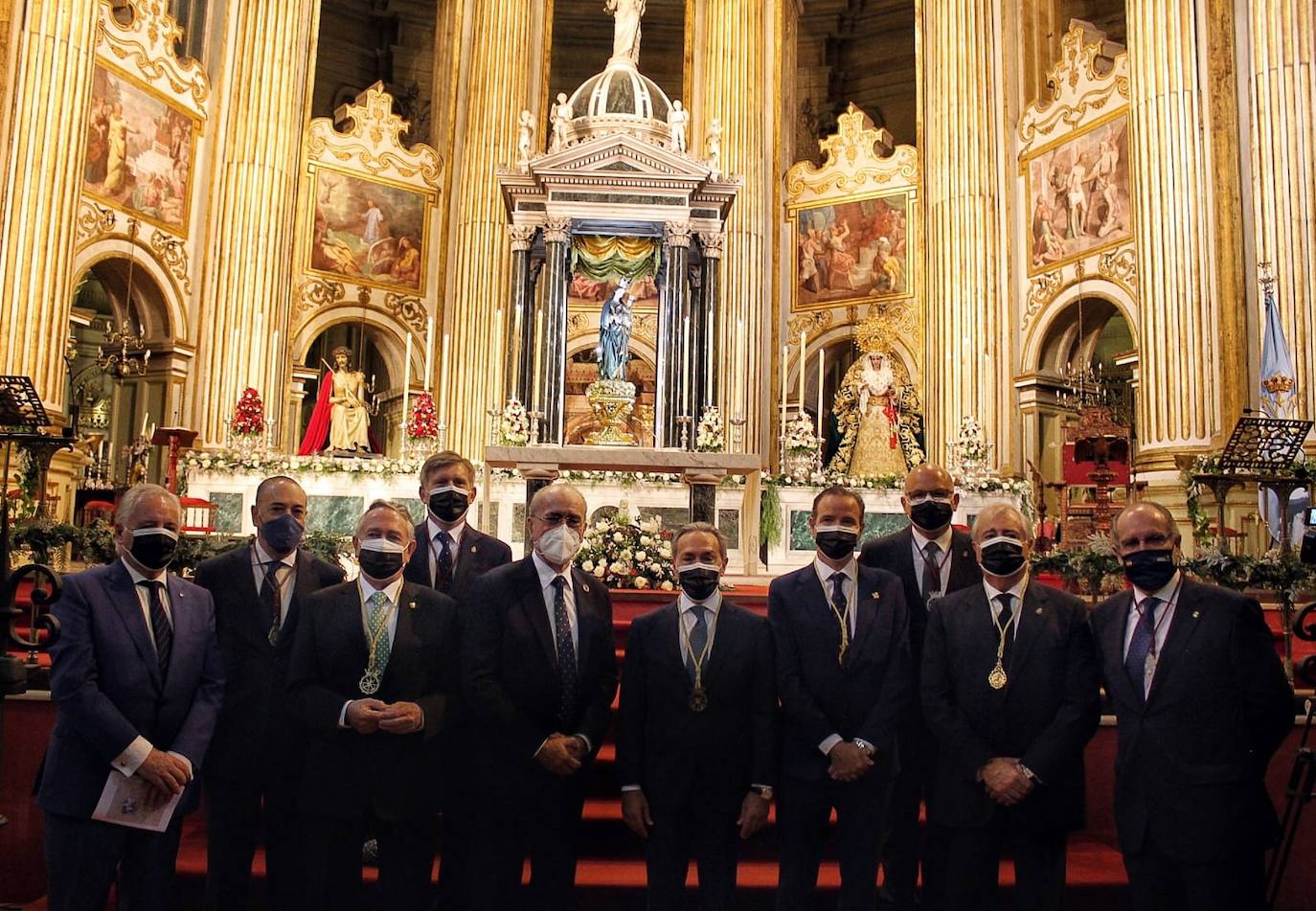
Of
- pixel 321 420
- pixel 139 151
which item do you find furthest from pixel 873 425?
pixel 139 151

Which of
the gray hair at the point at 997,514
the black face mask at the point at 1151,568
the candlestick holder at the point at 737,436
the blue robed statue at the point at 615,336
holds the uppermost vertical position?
the blue robed statue at the point at 615,336

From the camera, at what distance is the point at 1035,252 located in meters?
15.5

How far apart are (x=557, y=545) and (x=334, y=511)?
8.61 m

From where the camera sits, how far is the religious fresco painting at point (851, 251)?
18.6 m

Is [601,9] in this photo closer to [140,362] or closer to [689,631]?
[140,362]

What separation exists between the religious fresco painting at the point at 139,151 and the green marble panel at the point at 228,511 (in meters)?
4.71

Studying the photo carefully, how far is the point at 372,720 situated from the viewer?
3.32m

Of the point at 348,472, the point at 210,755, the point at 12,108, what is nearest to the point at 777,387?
the point at 348,472

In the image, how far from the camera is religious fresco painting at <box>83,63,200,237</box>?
13438 millimetres

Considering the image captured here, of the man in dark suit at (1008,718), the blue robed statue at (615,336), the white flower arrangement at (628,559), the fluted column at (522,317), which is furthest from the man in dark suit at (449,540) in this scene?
the fluted column at (522,317)

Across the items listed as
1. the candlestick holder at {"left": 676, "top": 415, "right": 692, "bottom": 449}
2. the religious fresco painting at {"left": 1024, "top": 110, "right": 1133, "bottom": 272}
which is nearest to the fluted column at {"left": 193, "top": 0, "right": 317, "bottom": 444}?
the candlestick holder at {"left": 676, "top": 415, "right": 692, "bottom": 449}

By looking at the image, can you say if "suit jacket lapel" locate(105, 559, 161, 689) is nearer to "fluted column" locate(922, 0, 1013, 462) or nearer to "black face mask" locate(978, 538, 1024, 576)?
"black face mask" locate(978, 538, 1024, 576)

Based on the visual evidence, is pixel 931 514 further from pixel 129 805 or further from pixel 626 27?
pixel 626 27

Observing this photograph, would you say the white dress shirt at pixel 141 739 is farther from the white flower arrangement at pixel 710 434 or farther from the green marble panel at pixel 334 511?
the green marble panel at pixel 334 511
